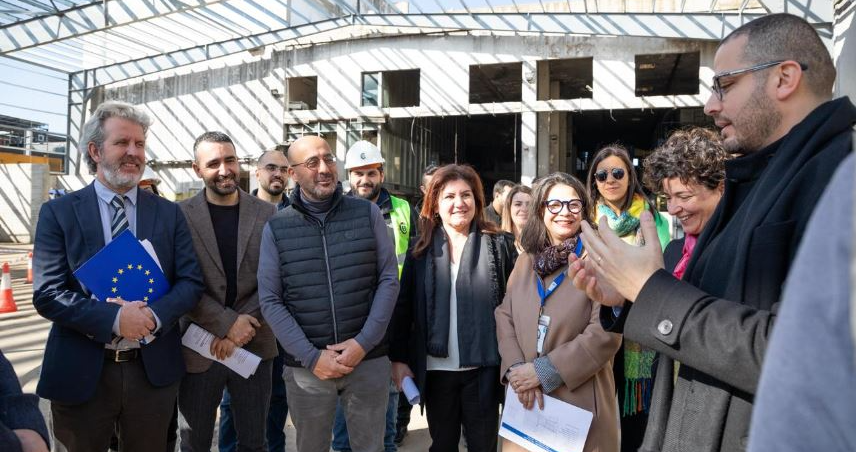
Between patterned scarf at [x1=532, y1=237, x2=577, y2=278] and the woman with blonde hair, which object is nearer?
patterned scarf at [x1=532, y1=237, x2=577, y2=278]

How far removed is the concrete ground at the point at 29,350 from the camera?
429 cm

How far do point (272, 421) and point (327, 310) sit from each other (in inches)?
61.9

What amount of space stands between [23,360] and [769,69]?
23.3ft

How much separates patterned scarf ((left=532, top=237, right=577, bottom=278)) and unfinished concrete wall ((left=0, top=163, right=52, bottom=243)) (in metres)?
23.8

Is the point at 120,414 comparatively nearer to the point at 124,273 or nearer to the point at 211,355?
the point at 211,355

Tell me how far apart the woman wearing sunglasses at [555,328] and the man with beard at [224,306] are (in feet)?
4.87

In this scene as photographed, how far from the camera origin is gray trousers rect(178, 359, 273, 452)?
3102mm

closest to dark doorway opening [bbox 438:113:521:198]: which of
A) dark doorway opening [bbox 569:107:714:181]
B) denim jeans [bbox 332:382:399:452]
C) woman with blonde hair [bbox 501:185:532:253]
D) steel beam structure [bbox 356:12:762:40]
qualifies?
dark doorway opening [bbox 569:107:714:181]

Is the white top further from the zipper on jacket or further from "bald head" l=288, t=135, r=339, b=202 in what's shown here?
"bald head" l=288, t=135, r=339, b=202

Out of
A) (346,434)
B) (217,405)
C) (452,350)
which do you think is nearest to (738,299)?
(452,350)

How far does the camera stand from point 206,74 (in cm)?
2053

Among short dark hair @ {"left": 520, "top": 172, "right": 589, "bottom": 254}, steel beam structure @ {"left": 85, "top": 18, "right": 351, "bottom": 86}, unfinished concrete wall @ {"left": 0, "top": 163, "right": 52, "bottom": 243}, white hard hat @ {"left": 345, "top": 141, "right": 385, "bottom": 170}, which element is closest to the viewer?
short dark hair @ {"left": 520, "top": 172, "right": 589, "bottom": 254}

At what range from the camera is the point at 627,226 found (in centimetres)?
352

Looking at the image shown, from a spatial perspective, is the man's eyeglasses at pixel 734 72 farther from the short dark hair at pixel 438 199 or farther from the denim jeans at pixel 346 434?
the denim jeans at pixel 346 434
